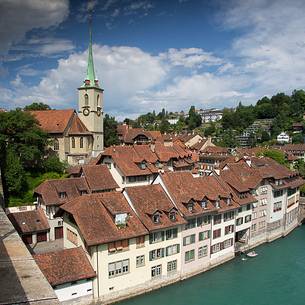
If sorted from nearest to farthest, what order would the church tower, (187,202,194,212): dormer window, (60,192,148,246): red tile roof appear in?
(60,192,148,246): red tile roof, (187,202,194,212): dormer window, the church tower

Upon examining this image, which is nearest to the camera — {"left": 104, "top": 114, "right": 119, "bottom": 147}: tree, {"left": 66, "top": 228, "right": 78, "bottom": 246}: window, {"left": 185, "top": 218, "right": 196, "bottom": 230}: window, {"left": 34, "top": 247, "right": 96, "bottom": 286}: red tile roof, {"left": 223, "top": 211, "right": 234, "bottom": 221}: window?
{"left": 34, "top": 247, "right": 96, "bottom": 286}: red tile roof

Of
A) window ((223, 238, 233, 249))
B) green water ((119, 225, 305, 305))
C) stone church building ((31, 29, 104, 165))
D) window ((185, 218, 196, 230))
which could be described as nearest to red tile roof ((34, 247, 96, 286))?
green water ((119, 225, 305, 305))

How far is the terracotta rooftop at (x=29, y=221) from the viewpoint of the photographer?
34031 millimetres

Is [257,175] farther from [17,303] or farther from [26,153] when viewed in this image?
[17,303]

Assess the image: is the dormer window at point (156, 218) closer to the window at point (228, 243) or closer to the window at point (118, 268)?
the window at point (118, 268)

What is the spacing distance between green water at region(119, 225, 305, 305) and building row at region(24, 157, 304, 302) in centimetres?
99

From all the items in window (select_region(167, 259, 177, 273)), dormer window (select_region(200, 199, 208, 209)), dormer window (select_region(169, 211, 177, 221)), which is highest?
dormer window (select_region(200, 199, 208, 209))

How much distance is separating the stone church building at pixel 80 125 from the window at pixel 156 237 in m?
30.0

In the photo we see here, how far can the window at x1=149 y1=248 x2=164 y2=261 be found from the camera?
29.1 m

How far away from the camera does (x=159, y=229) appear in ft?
95.0

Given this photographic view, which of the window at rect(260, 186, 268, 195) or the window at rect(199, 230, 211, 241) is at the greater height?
the window at rect(260, 186, 268, 195)

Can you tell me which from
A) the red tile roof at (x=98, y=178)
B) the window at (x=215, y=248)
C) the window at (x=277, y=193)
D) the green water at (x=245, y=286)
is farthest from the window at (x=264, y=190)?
the red tile roof at (x=98, y=178)

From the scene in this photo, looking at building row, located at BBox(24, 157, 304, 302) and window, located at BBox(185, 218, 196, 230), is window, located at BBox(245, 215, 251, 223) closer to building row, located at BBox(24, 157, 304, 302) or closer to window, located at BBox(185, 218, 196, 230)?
building row, located at BBox(24, 157, 304, 302)

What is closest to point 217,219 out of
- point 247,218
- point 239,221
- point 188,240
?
point 188,240
